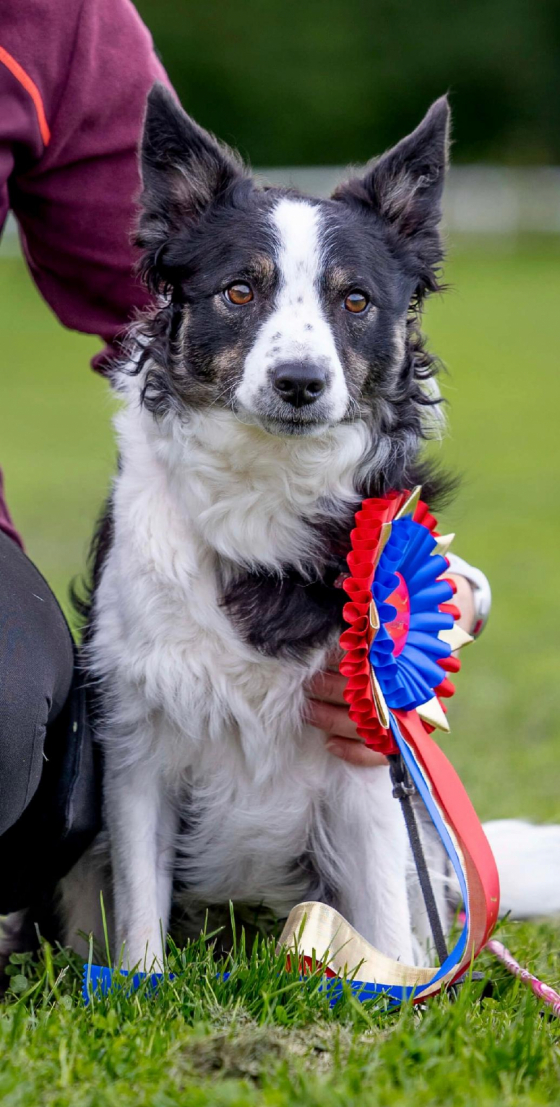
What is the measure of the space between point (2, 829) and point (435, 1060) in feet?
3.52

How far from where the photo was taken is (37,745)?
284 centimetres

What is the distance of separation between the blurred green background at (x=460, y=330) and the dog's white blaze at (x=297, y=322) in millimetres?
553

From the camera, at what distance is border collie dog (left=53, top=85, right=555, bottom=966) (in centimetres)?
303

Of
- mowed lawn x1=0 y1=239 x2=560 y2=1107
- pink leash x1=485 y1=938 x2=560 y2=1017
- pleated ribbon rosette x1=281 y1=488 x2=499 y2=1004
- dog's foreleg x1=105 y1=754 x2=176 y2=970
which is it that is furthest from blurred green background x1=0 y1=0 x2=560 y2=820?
pink leash x1=485 y1=938 x2=560 y2=1017

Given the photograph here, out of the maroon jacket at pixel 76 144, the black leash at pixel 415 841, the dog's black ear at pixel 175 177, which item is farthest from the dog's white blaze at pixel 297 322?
the black leash at pixel 415 841

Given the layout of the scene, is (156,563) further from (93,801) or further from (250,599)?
(93,801)

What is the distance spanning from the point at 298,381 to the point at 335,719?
2.67 feet

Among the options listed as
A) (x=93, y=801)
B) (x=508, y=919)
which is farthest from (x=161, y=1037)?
(x=508, y=919)

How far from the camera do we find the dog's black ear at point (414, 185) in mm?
3152

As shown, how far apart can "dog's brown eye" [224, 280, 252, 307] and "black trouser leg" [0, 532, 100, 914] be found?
788mm

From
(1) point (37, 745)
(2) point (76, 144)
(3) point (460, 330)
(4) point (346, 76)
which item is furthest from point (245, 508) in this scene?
(4) point (346, 76)

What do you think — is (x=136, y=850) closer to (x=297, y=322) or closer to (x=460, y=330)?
(x=297, y=322)

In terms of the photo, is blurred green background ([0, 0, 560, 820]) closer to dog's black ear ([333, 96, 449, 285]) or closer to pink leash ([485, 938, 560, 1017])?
dog's black ear ([333, 96, 449, 285])

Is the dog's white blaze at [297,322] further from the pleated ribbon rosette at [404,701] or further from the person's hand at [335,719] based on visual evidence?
the person's hand at [335,719]
